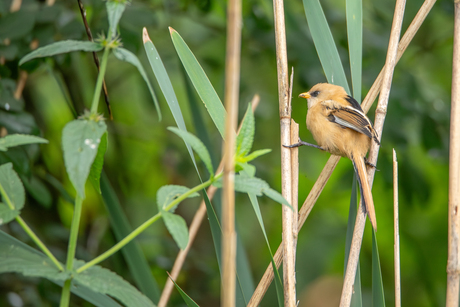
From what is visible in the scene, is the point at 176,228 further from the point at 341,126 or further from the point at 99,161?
the point at 341,126

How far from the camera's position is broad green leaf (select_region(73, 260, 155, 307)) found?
3.25 ft

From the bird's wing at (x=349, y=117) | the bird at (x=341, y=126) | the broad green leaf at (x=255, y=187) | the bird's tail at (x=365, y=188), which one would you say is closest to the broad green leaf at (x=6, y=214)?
the broad green leaf at (x=255, y=187)

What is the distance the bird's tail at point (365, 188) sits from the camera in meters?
1.79

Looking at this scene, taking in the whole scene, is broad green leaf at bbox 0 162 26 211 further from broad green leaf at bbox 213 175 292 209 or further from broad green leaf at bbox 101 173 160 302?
broad green leaf at bbox 101 173 160 302

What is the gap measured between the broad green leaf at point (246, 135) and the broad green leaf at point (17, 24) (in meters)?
1.53

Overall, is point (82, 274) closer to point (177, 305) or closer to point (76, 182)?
point (76, 182)

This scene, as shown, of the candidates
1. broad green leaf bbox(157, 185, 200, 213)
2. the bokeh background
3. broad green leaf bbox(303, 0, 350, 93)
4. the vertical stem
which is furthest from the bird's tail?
the vertical stem

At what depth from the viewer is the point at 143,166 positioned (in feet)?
13.9

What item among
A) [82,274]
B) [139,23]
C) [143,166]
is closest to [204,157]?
[82,274]

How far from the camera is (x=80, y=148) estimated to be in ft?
3.04

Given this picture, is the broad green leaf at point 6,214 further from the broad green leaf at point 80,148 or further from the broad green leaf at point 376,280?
the broad green leaf at point 376,280

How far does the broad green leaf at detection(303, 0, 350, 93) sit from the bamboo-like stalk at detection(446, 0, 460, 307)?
0.45 m

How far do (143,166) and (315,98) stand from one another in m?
2.05

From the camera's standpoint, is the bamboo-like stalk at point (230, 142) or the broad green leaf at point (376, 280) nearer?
the bamboo-like stalk at point (230, 142)
